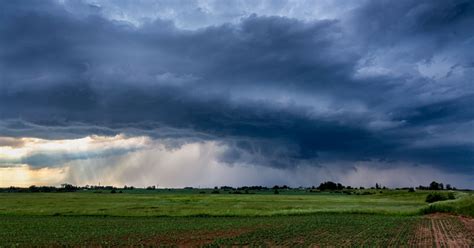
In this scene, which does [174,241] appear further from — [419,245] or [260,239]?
[419,245]

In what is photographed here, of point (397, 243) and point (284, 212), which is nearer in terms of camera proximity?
point (397, 243)

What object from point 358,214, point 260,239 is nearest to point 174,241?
point 260,239

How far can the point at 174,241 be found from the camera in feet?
131

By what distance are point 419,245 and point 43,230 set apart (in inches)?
1728

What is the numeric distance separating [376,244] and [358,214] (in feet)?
151

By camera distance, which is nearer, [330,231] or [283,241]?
[283,241]

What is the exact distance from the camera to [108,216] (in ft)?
260

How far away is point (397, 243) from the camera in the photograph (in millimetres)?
36969

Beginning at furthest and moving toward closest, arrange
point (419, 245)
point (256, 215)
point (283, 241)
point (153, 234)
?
point (256, 215), point (153, 234), point (283, 241), point (419, 245)

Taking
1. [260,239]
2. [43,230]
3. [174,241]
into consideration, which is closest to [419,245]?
[260,239]

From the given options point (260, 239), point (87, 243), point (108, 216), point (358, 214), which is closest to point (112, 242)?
point (87, 243)

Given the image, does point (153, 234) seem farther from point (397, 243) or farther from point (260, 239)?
point (397, 243)

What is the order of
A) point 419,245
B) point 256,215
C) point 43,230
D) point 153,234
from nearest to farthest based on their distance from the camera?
point 419,245 < point 153,234 < point 43,230 < point 256,215

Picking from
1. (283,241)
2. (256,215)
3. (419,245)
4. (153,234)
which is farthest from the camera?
(256,215)
